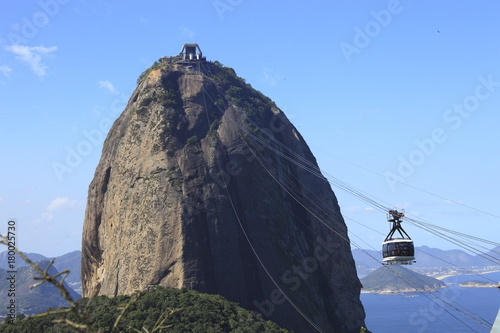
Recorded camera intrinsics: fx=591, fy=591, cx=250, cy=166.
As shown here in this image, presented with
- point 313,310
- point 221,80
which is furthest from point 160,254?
point 221,80

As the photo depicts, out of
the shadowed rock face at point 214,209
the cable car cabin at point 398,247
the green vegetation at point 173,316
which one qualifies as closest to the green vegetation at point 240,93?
the shadowed rock face at point 214,209

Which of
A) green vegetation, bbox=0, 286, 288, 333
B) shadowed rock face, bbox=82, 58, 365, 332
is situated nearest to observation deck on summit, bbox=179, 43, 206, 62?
shadowed rock face, bbox=82, 58, 365, 332

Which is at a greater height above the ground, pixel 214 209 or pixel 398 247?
pixel 214 209

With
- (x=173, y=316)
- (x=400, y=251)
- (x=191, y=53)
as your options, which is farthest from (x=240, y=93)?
(x=400, y=251)

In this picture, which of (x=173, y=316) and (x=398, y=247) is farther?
(x=173, y=316)

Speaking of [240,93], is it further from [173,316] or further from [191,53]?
[173,316]

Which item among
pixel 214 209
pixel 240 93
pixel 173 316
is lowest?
pixel 173 316

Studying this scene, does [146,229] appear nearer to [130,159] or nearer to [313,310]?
[130,159]
